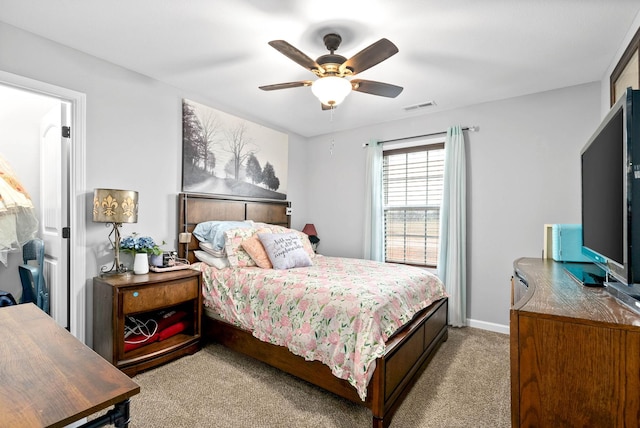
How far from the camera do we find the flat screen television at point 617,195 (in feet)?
3.46

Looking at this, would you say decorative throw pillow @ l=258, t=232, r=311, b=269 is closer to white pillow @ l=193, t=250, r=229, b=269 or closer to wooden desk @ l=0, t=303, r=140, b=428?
white pillow @ l=193, t=250, r=229, b=269

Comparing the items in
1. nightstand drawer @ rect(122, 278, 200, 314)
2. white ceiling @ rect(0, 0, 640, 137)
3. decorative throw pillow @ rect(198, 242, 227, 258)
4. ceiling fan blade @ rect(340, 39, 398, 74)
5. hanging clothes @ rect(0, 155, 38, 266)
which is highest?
white ceiling @ rect(0, 0, 640, 137)

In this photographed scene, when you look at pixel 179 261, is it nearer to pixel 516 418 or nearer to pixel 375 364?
pixel 375 364

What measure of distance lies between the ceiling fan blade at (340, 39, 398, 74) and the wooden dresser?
159 centimetres

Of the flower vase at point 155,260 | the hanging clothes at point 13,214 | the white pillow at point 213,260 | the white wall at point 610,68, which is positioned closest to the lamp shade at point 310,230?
the white pillow at point 213,260

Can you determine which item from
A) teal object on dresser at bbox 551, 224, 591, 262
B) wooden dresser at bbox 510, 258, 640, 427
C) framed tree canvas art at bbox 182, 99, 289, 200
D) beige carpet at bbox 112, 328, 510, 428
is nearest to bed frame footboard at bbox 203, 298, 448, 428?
beige carpet at bbox 112, 328, 510, 428

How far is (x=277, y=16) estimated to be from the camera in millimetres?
1977

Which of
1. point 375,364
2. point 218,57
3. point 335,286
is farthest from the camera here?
point 218,57

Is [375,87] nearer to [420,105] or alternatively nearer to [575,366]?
[420,105]

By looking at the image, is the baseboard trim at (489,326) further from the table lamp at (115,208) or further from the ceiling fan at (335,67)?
the table lamp at (115,208)

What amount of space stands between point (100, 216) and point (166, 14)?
1.52 m

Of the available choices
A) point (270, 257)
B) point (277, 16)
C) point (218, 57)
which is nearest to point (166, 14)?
point (218, 57)

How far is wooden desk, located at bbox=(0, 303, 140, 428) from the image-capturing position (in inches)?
28.1

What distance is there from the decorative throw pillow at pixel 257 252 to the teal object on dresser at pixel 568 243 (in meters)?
2.35
